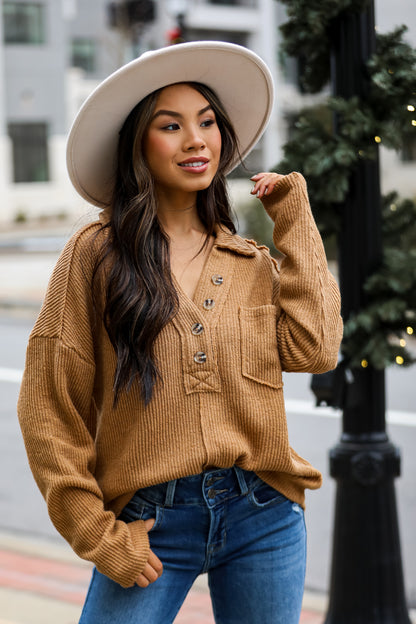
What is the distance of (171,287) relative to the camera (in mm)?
1992

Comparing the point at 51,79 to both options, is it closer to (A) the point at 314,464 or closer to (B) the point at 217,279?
(A) the point at 314,464

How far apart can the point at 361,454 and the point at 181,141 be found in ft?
5.51

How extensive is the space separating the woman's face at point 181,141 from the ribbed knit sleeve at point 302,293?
0.21m

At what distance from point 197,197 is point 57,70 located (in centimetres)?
3298

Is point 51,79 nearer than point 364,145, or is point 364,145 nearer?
point 364,145

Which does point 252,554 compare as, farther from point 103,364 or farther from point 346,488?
point 346,488

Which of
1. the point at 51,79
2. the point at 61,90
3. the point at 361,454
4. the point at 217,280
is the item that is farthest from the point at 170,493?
the point at 61,90

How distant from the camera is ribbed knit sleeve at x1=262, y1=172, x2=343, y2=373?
6.64ft

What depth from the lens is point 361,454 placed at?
10.9 feet

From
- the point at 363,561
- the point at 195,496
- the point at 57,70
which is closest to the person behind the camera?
the point at 195,496

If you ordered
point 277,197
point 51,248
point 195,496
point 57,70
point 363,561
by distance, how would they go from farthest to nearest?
point 57,70 → point 51,248 → point 363,561 → point 277,197 → point 195,496

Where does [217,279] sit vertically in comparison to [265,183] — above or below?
below

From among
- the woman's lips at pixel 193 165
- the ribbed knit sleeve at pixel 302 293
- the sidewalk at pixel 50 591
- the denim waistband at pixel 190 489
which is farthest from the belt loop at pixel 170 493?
the sidewalk at pixel 50 591

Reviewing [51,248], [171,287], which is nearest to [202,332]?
[171,287]
